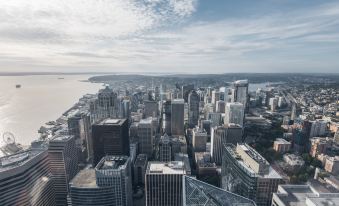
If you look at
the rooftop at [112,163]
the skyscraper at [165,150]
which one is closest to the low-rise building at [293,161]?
the skyscraper at [165,150]

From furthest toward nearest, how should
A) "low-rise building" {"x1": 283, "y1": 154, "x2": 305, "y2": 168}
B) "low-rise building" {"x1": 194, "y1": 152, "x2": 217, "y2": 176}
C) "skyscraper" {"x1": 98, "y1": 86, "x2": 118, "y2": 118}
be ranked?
1. "skyscraper" {"x1": 98, "y1": 86, "x2": 118, "y2": 118}
2. "low-rise building" {"x1": 283, "y1": 154, "x2": 305, "y2": 168}
3. "low-rise building" {"x1": 194, "y1": 152, "x2": 217, "y2": 176}

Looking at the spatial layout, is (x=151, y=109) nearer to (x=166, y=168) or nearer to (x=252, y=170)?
(x=166, y=168)

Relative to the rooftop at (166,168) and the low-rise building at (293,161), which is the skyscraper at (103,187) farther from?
the low-rise building at (293,161)

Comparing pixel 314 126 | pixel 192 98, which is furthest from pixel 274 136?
pixel 192 98

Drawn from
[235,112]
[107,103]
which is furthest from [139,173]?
[235,112]

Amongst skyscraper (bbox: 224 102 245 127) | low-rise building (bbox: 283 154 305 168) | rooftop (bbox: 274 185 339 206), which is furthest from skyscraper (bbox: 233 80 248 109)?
rooftop (bbox: 274 185 339 206)

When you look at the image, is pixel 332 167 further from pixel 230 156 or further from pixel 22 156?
pixel 22 156

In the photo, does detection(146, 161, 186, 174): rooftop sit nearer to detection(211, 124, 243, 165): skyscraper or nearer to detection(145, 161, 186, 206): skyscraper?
detection(145, 161, 186, 206): skyscraper

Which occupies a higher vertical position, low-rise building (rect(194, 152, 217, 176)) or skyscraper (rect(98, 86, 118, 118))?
skyscraper (rect(98, 86, 118, 118))
